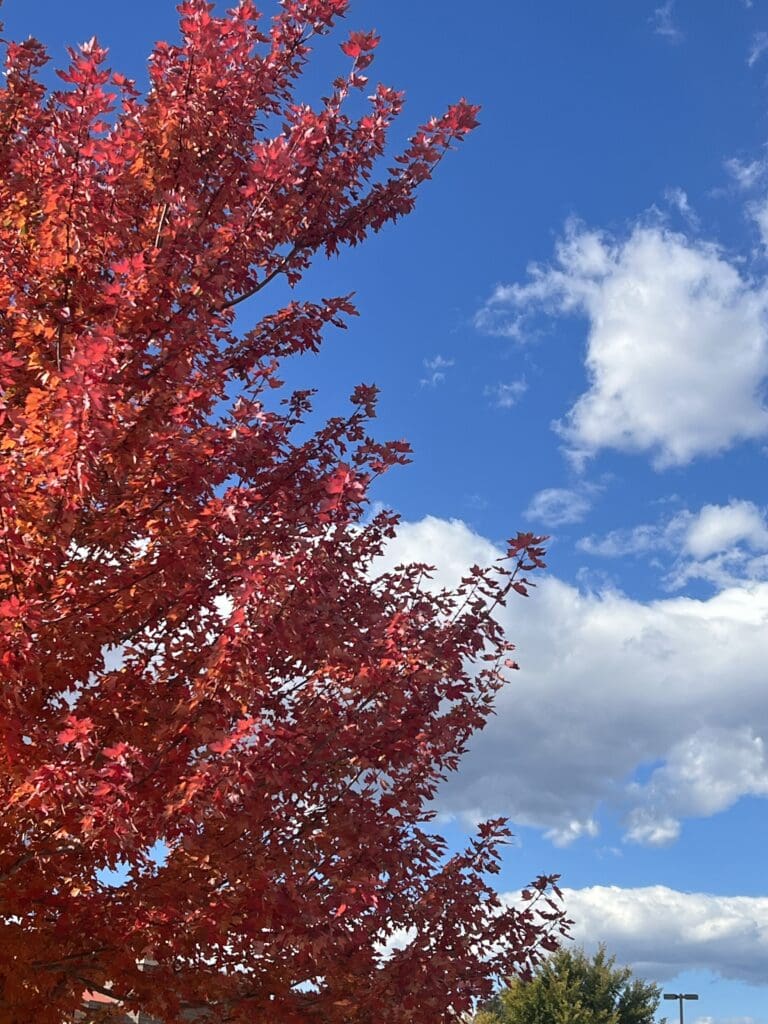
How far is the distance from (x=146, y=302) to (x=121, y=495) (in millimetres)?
1332

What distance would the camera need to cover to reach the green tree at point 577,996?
130 ft

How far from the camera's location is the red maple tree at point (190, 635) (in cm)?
621

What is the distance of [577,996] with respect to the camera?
132ft

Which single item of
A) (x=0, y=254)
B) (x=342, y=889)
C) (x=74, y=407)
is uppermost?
(x=0, y=254)

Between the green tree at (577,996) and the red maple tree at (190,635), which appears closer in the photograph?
the red maple tree at (190,635)

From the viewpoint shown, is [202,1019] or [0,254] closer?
[202,1019]

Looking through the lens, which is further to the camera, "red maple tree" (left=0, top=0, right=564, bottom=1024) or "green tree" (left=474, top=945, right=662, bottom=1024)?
"green tree" (left=474, top=945, right=662, bottom=1024)

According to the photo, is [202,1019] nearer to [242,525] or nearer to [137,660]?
[137,660]

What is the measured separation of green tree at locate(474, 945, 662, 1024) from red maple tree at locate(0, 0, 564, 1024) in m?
34.8

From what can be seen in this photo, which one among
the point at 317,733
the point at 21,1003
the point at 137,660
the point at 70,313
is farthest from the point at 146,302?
the point at 21,1003

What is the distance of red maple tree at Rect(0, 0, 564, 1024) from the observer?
20.4 feet

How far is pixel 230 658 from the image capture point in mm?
6105

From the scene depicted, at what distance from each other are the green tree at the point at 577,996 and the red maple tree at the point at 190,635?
114 feet

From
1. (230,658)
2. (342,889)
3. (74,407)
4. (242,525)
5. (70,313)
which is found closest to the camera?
(74,407)
